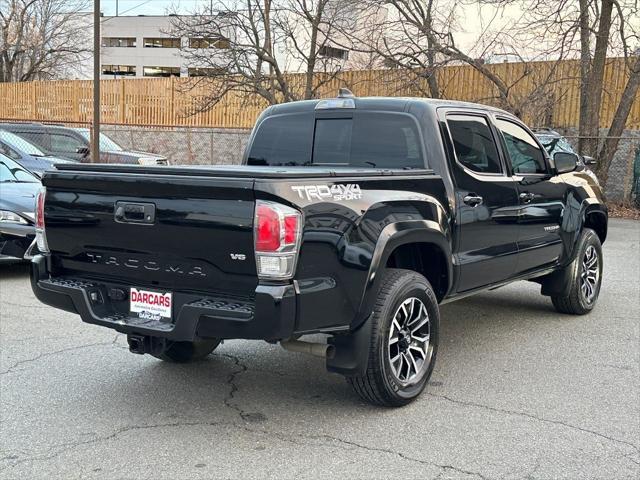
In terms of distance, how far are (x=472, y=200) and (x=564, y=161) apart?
5.11 ft

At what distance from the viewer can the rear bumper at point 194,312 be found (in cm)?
348

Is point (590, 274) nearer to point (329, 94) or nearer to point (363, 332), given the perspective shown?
point (363, 332)

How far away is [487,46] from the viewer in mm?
18906

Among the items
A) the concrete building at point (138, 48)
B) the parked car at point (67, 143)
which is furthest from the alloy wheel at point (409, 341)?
the concrete building at point (138, 48)

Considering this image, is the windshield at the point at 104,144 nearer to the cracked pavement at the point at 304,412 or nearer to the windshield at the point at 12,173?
the windshield at the point at 12,173

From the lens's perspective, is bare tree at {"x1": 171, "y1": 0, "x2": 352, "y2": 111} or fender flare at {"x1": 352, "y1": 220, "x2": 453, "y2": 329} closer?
→ fender flare at {"x1": 352, "y1": 220, "x2": 453, "y2": 329}

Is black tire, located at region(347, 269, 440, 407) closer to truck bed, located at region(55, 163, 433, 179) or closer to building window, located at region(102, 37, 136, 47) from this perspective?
truck bed, located at region(55, 163, 433, 179)

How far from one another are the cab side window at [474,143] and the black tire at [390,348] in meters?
1.15

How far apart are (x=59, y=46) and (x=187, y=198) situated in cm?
4404

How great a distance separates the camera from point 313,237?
3.62m

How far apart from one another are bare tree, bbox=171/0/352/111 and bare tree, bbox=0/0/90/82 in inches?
846

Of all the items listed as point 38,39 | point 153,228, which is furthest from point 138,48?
point 153,228

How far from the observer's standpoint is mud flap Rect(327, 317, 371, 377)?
12.9ft

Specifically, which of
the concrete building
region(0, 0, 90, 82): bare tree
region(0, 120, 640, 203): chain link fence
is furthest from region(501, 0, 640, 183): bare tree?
the concrete building
